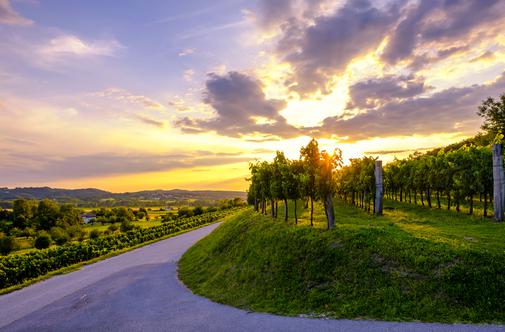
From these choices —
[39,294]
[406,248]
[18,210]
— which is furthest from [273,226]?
[18,210]

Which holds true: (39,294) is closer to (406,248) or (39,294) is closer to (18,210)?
(406,248)

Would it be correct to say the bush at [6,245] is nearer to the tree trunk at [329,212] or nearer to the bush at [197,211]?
the bush at [197,211]

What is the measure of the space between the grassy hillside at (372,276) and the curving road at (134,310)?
1.04 m

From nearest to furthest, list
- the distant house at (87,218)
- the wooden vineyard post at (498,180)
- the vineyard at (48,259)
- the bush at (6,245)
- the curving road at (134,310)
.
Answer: the curving road at (134,310), the wooden vineyard post at (498,180), the vineyard at (48,259), the bush at (6,245), the distant house at (87,218)

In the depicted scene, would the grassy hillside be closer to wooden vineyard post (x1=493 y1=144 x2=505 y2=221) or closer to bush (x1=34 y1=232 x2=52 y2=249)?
wooden vineyard post (x1=493 y1=144 x2=505 y2=221)

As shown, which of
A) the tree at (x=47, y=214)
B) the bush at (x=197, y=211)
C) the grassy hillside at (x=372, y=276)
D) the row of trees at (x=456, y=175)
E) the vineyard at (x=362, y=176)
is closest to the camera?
the grassy hillside at (x=372, y=276)

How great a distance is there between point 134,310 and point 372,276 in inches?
551

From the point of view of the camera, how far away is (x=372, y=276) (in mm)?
14703

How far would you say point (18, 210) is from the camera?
116125 mm

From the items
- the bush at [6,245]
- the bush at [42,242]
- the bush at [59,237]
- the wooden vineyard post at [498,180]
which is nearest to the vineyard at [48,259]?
the bush at [42,242]

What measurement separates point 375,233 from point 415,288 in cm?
495

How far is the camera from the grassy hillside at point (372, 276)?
1212 cm

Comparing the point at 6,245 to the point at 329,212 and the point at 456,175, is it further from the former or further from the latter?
the point at 456,175

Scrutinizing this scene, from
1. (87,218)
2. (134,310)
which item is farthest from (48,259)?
(87,218)
